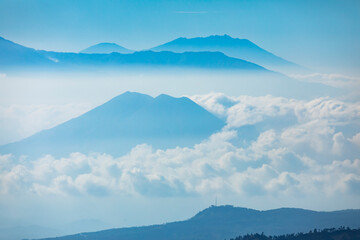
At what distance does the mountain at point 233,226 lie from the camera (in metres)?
98.2

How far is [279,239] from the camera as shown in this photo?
6919 centimetres

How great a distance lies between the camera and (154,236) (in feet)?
325

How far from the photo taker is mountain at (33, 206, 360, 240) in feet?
322

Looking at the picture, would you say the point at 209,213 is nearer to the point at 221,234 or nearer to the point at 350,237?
the point at 221,234

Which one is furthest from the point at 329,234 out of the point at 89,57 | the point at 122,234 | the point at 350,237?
the point at 89,57

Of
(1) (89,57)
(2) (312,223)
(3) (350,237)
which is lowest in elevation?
(3) (350,237)

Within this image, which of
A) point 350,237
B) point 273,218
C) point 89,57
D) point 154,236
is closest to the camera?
point 350,237

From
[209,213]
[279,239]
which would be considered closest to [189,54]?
[209,213]

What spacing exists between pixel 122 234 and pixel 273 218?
22933 millimetres

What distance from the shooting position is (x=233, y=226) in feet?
341

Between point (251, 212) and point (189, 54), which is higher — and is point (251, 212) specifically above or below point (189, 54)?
below

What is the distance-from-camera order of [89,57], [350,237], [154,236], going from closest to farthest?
[350,237], [154,236], [89,57]

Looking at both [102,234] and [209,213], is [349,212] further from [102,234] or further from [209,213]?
[102,234]

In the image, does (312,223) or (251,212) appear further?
(251,212)
